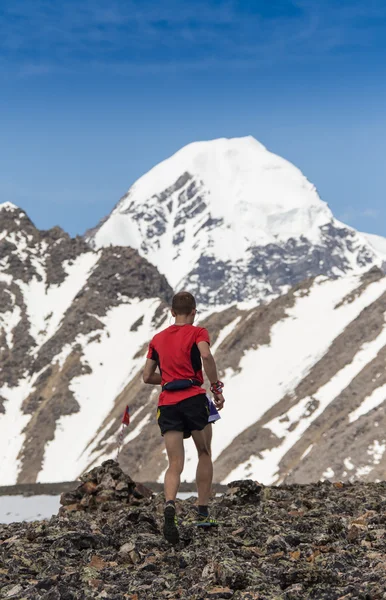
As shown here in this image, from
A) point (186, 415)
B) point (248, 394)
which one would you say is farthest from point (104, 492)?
point (248, 394)

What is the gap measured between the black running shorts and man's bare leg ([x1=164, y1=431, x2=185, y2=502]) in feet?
0.33

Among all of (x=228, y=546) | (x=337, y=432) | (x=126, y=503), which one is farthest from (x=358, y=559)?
(x=337, y=432)

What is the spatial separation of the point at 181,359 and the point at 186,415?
748 mm

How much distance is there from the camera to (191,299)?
438 inches

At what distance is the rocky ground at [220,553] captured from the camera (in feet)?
26.4

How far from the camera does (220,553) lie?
9438mm

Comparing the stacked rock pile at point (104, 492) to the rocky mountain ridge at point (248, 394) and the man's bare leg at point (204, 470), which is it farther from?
the rocky mountain ridge at point (248, 394)

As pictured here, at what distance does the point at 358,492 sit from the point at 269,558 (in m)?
5.66

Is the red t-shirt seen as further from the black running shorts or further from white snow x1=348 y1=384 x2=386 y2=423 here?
white snow x1=348 y1=384 x2=386 y2=423

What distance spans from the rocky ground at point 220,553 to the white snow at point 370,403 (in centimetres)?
8108

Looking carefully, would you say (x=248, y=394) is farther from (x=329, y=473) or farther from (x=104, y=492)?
(x=104, y=492)

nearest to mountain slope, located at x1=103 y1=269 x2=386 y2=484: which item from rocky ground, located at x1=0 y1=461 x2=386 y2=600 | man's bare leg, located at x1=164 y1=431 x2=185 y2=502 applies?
rocky ground, located at x1=0 y1=461 x2=386 y2=600

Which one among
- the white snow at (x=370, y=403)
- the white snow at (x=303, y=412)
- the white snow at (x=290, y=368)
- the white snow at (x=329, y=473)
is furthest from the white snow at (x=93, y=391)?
the white snow at (x=329, y=473)

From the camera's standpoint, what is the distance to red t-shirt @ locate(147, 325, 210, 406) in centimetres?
1080
